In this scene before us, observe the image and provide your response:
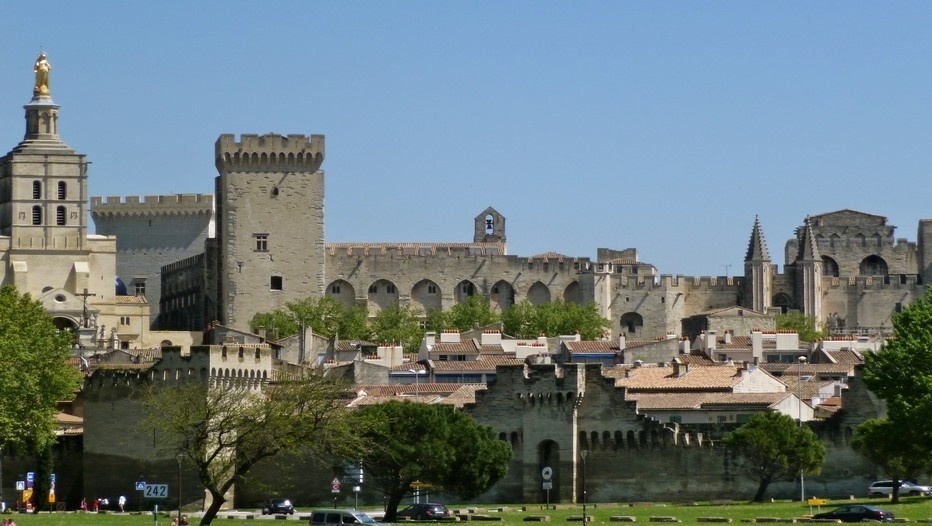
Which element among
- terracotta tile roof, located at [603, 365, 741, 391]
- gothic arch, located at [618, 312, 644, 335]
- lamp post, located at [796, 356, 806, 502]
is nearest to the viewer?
lamp post, located at [796, 356, 806, 502]

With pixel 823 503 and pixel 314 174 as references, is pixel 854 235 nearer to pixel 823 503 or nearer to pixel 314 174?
pixel 314 174

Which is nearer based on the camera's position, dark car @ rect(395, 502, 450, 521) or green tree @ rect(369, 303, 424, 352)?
dark car @ rect(395, 502, 450, 521)

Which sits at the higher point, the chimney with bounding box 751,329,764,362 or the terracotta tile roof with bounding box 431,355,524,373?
the chimney with bounding box 751,329,764,362

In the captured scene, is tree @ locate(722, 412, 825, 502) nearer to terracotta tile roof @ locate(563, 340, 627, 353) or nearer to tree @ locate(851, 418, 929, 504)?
tree @ locate(851, 418, 929, 504)

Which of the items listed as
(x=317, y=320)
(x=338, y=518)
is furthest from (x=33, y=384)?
(x=317, y=320)

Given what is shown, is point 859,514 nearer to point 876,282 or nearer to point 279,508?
point 279,508

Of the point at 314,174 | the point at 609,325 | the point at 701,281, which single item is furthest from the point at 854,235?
the point at 314,174

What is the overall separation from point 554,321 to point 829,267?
113ft

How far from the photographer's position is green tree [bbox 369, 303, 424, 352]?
15975 cm

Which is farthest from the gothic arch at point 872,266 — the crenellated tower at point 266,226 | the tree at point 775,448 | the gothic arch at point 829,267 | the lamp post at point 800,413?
the tree at point 775,448

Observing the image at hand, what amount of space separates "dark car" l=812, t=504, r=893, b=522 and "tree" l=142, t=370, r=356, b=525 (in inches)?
601

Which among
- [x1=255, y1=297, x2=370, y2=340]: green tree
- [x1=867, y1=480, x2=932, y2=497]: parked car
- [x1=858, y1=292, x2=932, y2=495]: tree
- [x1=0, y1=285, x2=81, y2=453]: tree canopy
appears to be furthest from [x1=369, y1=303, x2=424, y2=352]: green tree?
[x1=867, y1=480, x2=932, y2=497]: parked car

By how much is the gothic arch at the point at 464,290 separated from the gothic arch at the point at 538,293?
3552 millimetres

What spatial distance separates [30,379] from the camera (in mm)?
105250
